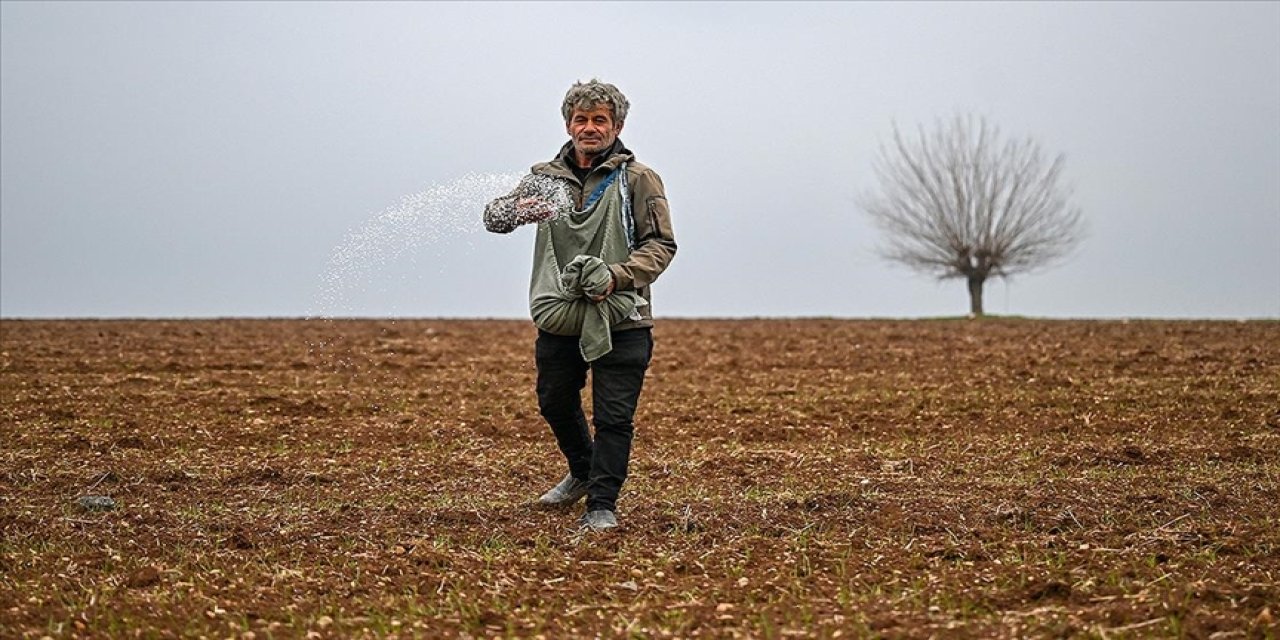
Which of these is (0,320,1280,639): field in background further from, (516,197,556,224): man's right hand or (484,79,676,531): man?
(516,197,556,224): man's right hand

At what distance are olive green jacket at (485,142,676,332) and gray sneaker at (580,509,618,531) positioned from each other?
84cm

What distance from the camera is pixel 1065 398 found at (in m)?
11.7

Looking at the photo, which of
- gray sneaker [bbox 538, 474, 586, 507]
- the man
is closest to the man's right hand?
the man

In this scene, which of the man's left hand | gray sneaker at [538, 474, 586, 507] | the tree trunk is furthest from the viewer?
the tree trunk

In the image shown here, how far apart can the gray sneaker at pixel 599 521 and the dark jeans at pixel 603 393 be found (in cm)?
3

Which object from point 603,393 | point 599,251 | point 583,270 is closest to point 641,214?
point 599,251

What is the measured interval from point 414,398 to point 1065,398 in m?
5.37

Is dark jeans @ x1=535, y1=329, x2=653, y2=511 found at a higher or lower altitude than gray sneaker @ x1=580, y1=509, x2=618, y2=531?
higher

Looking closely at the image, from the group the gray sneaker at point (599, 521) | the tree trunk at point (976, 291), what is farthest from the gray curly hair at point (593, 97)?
the tree trunk at point (976, 291)

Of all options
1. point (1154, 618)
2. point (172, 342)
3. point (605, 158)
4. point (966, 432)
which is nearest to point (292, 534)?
point (605, 158)

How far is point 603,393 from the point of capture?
20.7ft

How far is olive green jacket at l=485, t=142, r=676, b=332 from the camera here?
244 inches

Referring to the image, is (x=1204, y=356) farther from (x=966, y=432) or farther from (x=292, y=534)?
(x=292, y=534)

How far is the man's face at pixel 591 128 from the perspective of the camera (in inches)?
242
